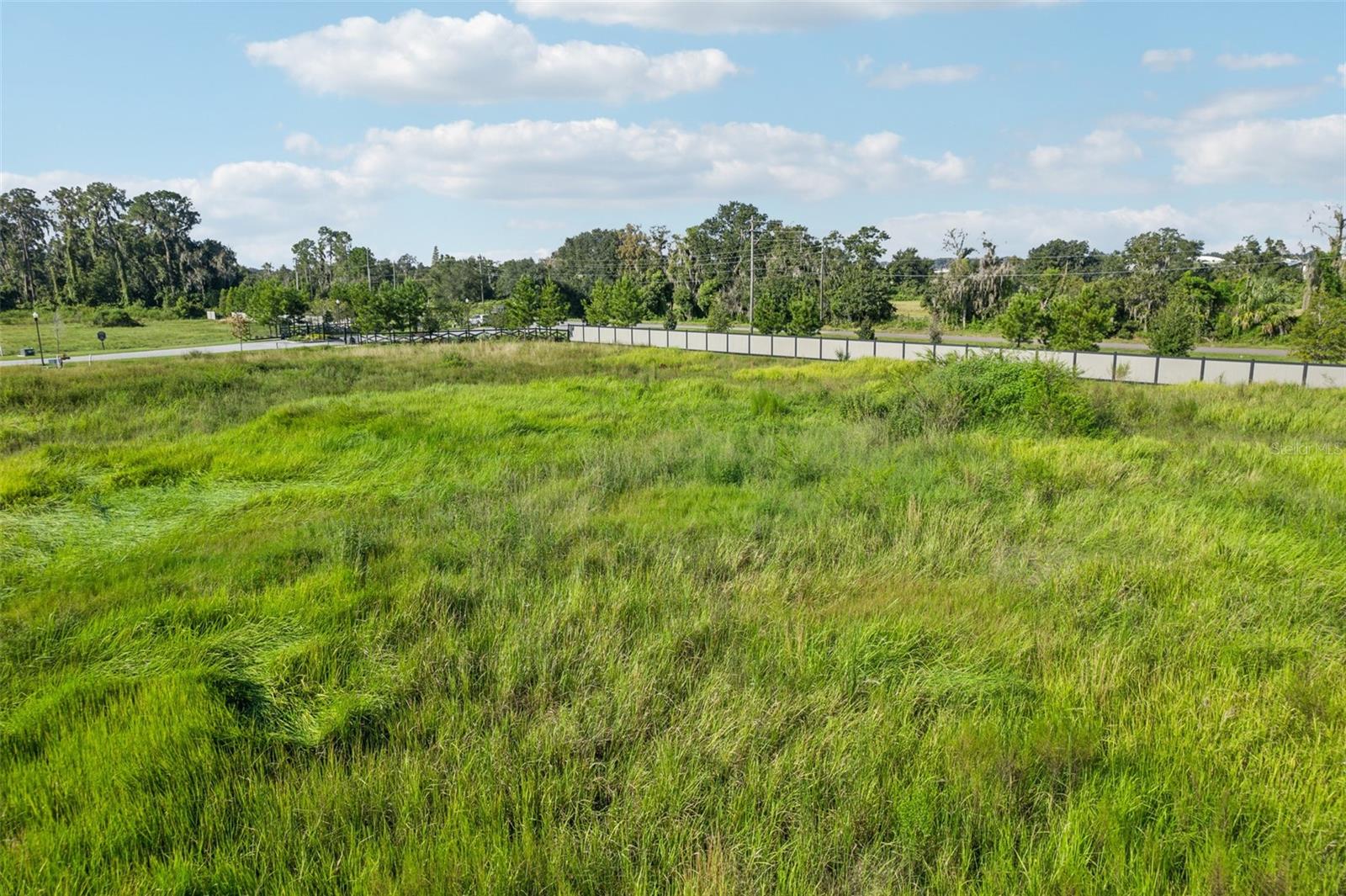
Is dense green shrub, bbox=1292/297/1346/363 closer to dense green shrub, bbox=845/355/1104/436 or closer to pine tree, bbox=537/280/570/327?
dense green shrub, bbox=845/355/1104/436

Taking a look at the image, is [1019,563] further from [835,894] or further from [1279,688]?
[835,894]

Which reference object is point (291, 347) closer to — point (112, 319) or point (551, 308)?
point (551, 308)

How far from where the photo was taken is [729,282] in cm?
8131

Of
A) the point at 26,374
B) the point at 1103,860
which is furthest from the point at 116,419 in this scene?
the point at 1103,860

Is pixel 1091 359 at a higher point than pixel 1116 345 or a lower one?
lower

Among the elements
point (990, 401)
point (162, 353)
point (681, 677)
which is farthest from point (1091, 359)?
point (162, 353)

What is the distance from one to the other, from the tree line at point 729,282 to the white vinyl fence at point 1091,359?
3328mm

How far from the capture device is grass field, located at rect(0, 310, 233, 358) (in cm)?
5081

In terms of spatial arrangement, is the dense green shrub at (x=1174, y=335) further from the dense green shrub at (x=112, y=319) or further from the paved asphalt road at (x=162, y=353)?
the dense green shrub at (x=112, y=319)

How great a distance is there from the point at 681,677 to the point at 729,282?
259 feet

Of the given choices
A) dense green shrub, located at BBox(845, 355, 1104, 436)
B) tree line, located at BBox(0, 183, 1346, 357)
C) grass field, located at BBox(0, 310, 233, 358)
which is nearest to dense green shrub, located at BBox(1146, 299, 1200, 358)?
tree line, located at BBox(0, 183, 1346, 357)

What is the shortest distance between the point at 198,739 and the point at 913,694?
175 inches

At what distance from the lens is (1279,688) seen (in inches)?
193

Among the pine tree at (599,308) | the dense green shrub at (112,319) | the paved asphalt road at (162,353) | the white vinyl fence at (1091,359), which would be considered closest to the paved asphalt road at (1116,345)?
the white vinyl fence at (1091,359)
